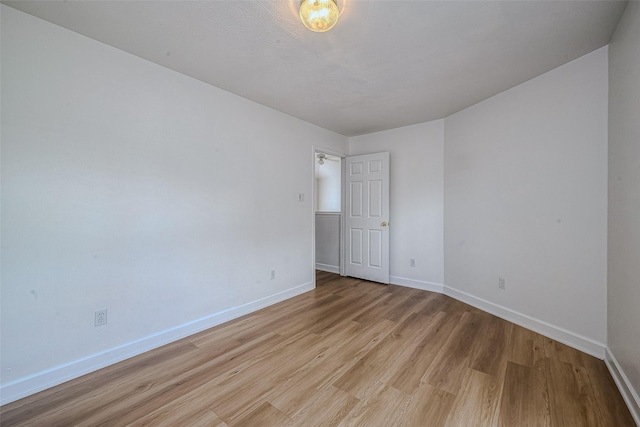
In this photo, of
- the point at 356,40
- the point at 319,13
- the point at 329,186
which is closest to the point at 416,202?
the point at 356,40

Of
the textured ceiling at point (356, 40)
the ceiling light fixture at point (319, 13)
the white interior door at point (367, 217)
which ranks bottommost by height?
the white interior door at point (367, 217)

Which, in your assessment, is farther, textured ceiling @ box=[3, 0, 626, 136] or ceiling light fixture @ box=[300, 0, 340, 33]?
textured ceiling @ box=[3, 0, 626, 136]

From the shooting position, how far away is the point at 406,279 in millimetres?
3979

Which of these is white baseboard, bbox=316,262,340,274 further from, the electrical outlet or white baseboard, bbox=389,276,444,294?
the electrical outlet

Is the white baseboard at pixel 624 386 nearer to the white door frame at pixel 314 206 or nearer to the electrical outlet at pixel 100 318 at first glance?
the white door frame at pixel 314 206

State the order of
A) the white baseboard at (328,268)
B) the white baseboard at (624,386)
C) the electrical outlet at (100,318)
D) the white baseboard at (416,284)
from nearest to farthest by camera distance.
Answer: the white baseboard at (624,386) → the electrical outlet at (100,318) → the white baseboard at (416,284) → the white baseboard at (328,268)

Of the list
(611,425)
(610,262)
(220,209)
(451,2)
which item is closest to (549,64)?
(451,2)

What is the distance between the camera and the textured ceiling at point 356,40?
1608mm

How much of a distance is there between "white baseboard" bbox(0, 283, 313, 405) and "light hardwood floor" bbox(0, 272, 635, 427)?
0.07 meters

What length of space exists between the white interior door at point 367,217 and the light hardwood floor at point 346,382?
1553 millimetres

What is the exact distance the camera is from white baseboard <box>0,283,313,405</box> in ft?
5.35

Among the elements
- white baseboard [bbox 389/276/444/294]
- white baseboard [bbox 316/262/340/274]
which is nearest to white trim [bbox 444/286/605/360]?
white baseboard [bbox 389/276/444/294]

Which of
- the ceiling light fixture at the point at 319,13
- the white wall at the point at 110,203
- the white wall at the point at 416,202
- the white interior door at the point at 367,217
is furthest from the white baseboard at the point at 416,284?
the ceiling light fixture at the point at 319,13

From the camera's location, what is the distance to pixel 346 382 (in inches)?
69.6
